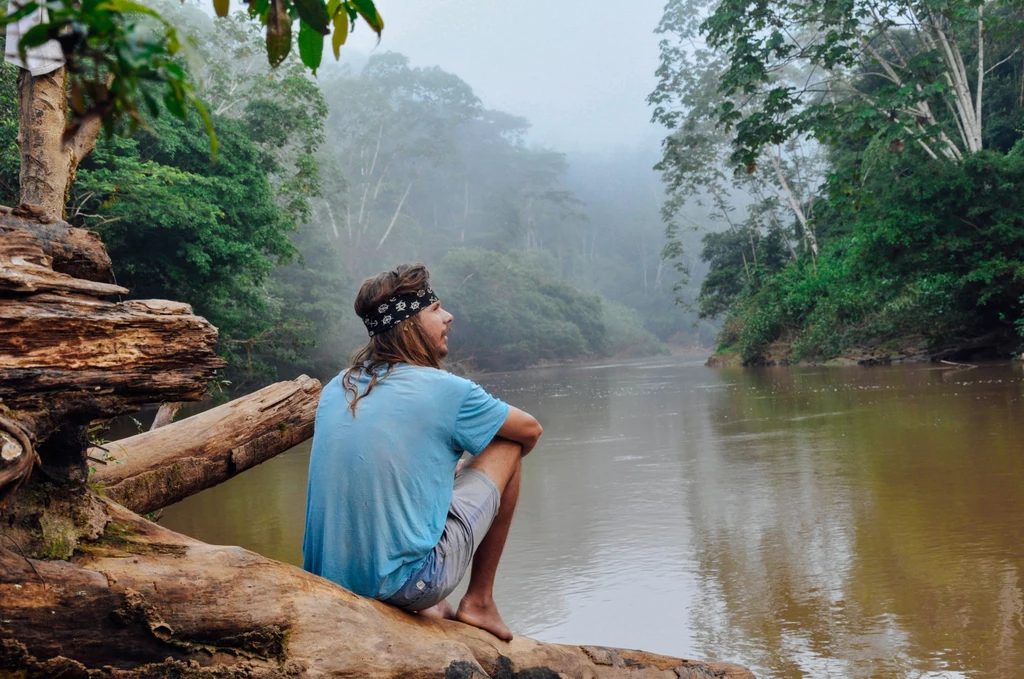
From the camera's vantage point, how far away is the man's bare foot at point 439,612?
7.70 feet

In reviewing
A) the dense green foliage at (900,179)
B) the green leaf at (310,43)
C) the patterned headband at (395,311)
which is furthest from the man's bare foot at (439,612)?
the dense green foliage at (900,179)

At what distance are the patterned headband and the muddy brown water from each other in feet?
4.23

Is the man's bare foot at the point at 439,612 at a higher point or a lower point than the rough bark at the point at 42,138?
lower

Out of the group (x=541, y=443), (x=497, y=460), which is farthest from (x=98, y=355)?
(x=541, y=443)

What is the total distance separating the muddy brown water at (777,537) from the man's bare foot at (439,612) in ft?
2.48

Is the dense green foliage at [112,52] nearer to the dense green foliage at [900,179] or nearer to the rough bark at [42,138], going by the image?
the rough bark at [42,138]

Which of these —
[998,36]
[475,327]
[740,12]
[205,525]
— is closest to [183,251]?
[740,12]

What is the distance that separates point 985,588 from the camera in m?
3.12

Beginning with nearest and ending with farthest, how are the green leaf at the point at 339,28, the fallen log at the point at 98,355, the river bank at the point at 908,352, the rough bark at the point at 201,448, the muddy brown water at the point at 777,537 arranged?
the green leaf at the point at 339,28 < the fallen log at the point at 98,355 < the muddy brown water at the point at 777,537 < the rough bark at the point at 201,448 < the river bank at the point at 908,352

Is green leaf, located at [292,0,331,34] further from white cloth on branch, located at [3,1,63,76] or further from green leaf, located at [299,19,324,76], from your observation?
white cloth on branch, located at [3,1,63,76]

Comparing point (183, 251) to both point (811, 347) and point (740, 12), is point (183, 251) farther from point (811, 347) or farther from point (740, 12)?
point (811, 347)

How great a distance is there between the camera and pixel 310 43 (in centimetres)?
109

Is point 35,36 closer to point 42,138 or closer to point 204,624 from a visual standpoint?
point 204,624

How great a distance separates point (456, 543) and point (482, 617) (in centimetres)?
22
